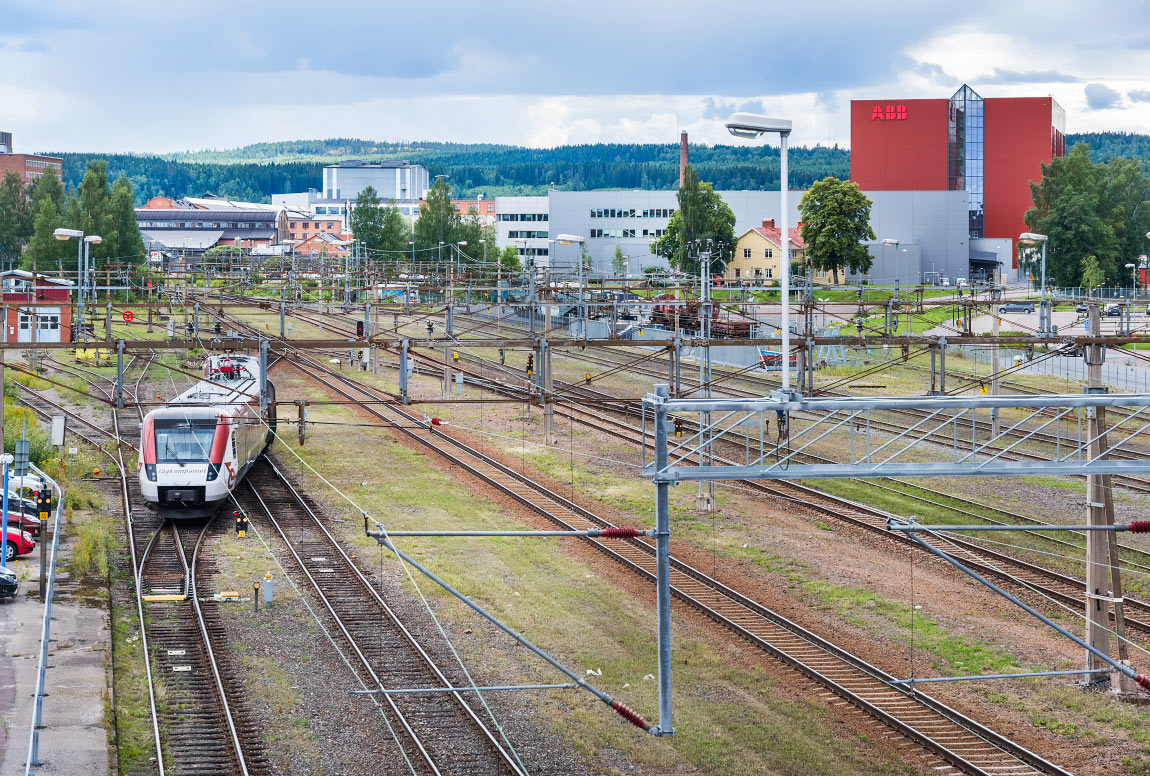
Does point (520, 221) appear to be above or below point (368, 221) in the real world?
above

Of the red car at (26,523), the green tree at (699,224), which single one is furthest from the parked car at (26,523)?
the green tree at (699,224)

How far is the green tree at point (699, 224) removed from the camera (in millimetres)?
87438

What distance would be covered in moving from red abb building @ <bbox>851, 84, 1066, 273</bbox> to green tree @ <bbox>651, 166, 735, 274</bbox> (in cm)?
1492

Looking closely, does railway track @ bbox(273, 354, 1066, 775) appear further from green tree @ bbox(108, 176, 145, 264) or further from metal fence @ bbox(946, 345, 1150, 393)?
green tree @ bbox(108, 176, 145, 264)

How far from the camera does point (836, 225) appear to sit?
8225 centimetres

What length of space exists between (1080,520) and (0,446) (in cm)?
2419

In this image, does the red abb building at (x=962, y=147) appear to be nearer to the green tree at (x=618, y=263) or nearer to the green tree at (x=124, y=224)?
the green tree at (x=618, y=263)

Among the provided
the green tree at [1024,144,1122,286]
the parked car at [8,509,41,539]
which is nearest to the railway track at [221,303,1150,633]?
the parked car at [8,509,41,539]

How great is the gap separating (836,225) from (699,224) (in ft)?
35.7

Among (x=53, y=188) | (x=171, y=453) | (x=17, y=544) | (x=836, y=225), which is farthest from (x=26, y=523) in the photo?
(x=53, y=188)

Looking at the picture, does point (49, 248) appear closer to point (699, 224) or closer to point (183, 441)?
point (699, 224)

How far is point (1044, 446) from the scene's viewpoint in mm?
38000

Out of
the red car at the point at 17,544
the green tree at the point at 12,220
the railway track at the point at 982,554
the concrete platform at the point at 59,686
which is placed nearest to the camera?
the concrete platform at the point at 59,686

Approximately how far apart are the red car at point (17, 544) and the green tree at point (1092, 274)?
62.4 m
